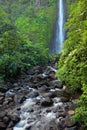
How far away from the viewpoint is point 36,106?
1466cm

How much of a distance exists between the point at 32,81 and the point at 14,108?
A: 6.07 meters

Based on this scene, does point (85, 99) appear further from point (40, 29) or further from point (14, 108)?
point (40, 29)

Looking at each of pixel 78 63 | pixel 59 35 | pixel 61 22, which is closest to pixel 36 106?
pixel 78 63

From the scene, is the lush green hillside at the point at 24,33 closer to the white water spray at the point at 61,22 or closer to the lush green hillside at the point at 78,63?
the white water spray at the point at 61,22

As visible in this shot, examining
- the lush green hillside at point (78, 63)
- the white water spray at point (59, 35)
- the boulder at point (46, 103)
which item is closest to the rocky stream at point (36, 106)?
the boulder at point (46, 103)

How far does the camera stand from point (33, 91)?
57.7ft

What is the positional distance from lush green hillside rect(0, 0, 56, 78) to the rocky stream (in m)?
2.28

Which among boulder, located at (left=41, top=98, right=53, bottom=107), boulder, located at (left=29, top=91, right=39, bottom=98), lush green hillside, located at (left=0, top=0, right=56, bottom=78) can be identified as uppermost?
lush green hillside, located at (left=0, top=0, right=56, bottom=78)

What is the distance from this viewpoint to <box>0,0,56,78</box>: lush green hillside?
73.8ft

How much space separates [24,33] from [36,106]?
24.4 m

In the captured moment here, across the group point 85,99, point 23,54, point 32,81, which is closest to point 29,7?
point 23,54

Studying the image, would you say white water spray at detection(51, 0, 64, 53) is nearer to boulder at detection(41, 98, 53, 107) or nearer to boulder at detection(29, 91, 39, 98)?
boulder at detection(29, 91, 39, 98)

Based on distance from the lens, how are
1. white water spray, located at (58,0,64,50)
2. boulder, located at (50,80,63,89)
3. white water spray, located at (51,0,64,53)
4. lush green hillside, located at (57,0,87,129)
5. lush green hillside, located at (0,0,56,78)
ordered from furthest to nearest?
white water spray, located at (58,0,64,50)
white water spray, located at (51,0,64,53)
lush green hillside, located at (0,0,56,78)
boulder, located at (50,80,63,89)
lush green hillside, located at (57,0,87,129)

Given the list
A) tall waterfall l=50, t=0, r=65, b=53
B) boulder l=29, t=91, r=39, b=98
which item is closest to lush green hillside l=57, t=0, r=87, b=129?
boulder l=29, t=91, r=39, b=98
